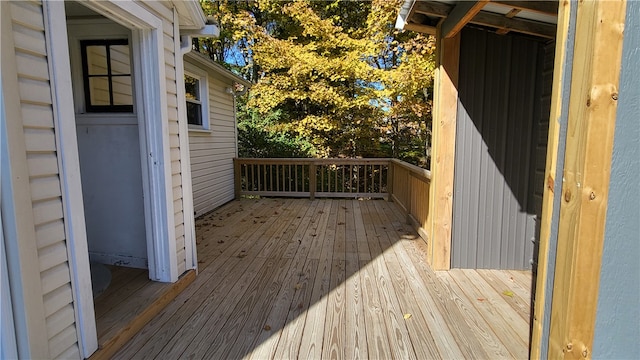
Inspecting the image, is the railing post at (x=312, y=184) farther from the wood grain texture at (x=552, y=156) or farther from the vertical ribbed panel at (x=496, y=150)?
the wood grain texture at (x=552, y=156)

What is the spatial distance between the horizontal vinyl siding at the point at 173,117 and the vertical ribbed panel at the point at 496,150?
2.43 m

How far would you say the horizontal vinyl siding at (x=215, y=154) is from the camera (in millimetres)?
5535

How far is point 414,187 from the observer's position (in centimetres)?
484

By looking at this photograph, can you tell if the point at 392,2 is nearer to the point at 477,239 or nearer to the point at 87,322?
the point at 477,239

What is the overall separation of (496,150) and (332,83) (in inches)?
274

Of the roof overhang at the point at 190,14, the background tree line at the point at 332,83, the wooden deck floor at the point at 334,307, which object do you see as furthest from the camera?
the background tree line at the point at 332,83

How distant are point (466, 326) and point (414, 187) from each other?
274cm

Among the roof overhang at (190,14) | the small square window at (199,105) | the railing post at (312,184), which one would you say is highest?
the roof overhang at (190,14)

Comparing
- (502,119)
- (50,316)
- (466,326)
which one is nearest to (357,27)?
(502,119)

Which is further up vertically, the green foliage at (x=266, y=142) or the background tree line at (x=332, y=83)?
the background tree line at (x=332, y=83)

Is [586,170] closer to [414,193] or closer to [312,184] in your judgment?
[414,193]

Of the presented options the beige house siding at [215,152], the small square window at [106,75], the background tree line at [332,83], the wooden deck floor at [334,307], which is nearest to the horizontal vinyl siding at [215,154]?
the beige house siding at [215,152]

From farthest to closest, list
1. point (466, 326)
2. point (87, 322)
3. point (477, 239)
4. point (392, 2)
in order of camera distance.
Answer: point (392, 2)
point (477, 239)
point (466, 326)
point (87, 322)

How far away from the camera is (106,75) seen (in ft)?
10.4
